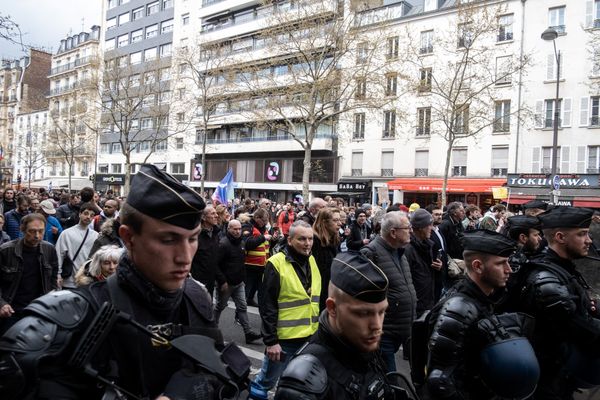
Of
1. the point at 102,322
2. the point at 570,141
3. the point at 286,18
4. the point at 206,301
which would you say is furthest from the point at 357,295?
the point at 570,141

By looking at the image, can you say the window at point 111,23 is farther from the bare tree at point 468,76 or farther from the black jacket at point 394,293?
the black jacket at point 394,293

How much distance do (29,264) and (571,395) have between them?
5190 millimetres

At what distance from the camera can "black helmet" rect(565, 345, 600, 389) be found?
3207mm

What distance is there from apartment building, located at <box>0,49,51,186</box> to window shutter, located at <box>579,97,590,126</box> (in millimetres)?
66205

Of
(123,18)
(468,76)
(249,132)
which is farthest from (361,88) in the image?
(123,18)

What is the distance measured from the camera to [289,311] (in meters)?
4.39

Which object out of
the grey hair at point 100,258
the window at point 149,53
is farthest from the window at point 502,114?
the window at point 149,53

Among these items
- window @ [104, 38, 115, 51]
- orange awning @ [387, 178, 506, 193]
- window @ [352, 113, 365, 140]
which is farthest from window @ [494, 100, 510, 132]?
window @ [104, 38, 115, 51]

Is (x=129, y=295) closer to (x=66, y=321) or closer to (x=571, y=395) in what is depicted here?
(x=66, y=321)

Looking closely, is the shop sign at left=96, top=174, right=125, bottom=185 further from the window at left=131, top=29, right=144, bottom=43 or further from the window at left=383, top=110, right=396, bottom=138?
the window at left=383, top=110, right=396, bottom=138

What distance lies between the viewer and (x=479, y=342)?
2.71 meters

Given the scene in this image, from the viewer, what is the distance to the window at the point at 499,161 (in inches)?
1164

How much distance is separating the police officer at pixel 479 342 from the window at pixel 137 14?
189ft

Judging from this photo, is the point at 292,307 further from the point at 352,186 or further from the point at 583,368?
the point at 352,186
